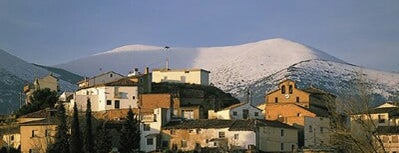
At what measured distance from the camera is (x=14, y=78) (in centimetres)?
14038

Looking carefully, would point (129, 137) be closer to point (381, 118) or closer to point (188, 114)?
point (188, 114)

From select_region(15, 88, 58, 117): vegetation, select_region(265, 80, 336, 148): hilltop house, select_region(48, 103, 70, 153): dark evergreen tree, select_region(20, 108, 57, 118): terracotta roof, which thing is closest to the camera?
select_region(48, 103, 70, 153): dark evergreen tree

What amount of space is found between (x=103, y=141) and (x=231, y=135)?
946cm

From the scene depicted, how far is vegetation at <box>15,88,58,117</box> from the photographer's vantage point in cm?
7006

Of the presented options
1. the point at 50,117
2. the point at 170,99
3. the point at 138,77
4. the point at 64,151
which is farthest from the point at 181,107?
the point at 64,151

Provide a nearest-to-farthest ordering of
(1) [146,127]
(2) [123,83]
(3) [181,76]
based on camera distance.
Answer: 1. (1) [146,127]
2. (2) [123,83]
3. (3) [181,76]

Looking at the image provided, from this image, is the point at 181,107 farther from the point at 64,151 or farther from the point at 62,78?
the point at 62,78

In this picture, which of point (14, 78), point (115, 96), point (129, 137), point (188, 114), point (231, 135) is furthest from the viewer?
point (14, 78)

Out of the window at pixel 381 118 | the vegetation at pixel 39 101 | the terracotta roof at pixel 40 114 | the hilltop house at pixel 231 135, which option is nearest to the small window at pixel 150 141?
the hilltop house at pixel 231 135

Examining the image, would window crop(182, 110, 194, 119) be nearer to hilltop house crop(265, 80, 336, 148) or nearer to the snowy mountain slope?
hilltop house crop(265, 80, 336, 148)

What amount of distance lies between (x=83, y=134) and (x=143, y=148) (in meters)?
5.27

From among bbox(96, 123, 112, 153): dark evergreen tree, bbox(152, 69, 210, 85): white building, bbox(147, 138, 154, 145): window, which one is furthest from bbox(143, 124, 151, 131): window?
bbox(152, 69, 210, 85): white building

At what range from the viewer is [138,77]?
7125cm

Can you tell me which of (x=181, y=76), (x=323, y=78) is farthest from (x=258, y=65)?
(x=181, y=76)
